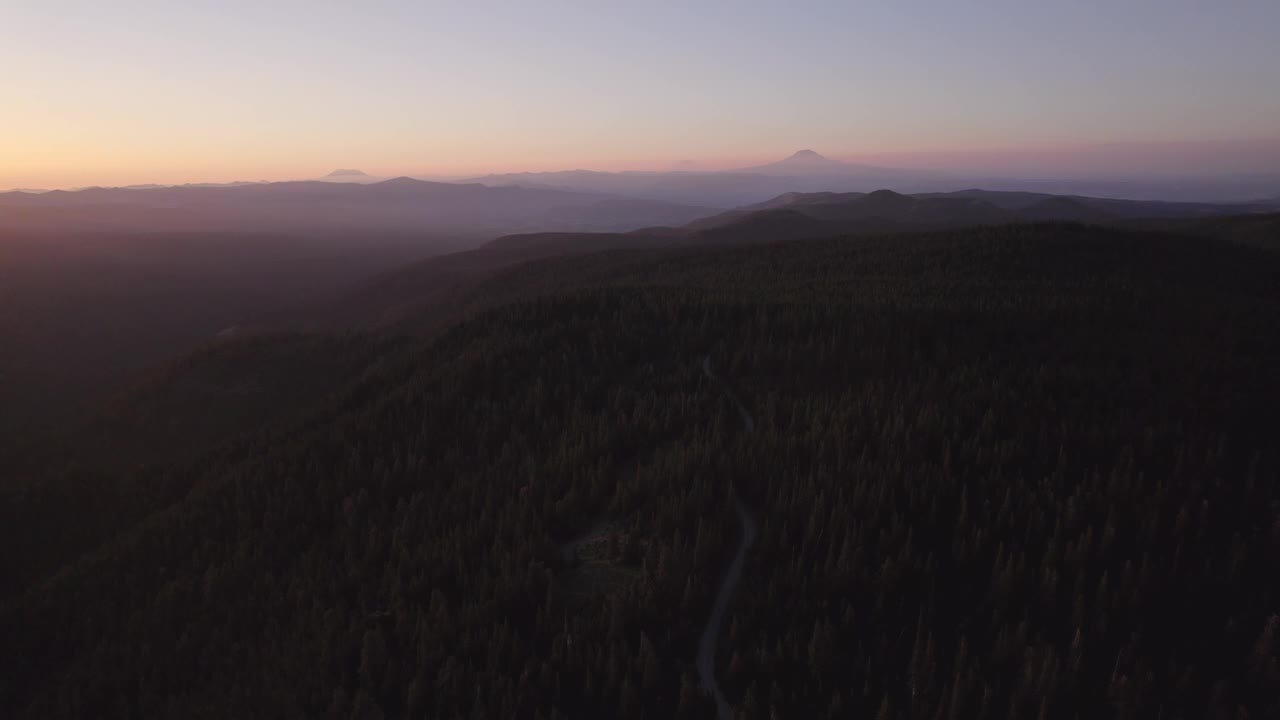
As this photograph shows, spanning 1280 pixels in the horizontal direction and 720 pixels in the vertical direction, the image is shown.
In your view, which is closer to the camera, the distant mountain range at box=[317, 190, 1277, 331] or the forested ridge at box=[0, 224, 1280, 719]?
the forested ridge at box=[0, 224, 1280, 719]

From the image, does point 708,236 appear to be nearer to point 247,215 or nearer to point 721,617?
point 721,617

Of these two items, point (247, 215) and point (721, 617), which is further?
point (247, 215)

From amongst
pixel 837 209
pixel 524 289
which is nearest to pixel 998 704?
pixel 524 289

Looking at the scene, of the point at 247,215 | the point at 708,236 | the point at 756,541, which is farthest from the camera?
the point at 247,215

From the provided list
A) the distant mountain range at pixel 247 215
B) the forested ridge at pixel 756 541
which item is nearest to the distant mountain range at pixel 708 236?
the forested ridge at pixel 756 541

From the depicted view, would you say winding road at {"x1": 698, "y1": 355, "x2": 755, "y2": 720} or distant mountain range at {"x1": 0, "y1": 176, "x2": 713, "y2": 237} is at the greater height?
distant mountain range at {"x1": 0, "y1": 176, "x2": 713, "y2": 237}

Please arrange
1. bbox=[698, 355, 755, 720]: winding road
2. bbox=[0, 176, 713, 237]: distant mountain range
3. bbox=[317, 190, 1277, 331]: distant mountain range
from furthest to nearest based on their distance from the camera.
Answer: bbox=[0, 176, 713, 237]: distant mountain range
bbox=[317, 190, 1277, 331]: distant mountain range
bbox=[698, 355, 755, 720]: winding road

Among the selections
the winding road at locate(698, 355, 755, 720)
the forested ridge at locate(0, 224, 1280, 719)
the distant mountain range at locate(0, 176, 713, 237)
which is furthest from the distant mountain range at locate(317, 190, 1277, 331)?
the distant mountain range at locate(0, 176, 713, 237)

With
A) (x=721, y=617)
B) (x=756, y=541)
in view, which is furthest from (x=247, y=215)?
(x=721, y=617)

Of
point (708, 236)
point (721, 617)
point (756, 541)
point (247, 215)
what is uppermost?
point (247, 215)

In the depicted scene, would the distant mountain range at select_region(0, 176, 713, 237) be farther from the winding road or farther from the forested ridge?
the winding road
